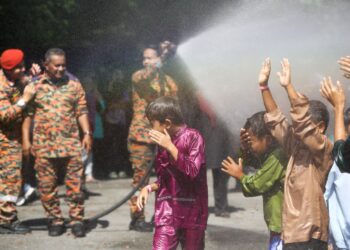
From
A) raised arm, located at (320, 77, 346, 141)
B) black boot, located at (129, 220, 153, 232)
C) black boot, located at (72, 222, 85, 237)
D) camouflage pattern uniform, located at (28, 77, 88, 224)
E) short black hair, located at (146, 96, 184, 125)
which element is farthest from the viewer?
black boot, located at (129, 220, 153, 232)

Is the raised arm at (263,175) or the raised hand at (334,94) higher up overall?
the raised hand at (334,94)

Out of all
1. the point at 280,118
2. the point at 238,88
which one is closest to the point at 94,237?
the point at 238,88

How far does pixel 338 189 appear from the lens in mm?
4391

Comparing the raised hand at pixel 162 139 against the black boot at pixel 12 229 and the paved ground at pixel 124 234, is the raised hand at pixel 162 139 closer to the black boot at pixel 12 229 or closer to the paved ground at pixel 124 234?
the paved ground at pixel 124 234

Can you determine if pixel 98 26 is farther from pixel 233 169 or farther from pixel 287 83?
pixel 287 83

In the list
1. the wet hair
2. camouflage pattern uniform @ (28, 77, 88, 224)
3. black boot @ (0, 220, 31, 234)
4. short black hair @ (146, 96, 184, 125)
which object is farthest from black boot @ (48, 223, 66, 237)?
short black hair @ (146, 96, 184, 125)

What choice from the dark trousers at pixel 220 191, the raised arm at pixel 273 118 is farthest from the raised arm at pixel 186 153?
the dark trousers at pixel 220 191

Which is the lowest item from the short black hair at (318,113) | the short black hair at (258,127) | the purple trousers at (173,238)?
the purple trousers at (173,238)

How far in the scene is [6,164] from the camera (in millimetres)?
7801

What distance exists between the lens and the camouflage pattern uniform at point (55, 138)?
25.2ft

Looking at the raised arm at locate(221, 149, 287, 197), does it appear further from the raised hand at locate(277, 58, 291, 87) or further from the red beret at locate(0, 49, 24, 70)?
the red beret at locate(0, 49, 24, 70)

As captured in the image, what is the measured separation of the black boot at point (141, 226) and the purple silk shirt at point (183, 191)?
2.86 m

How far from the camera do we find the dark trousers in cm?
900

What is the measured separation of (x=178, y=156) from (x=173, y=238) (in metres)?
0.67
